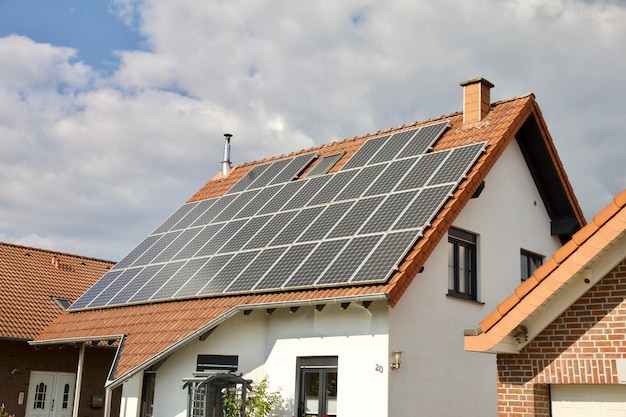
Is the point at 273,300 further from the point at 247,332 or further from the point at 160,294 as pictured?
the point at 160,294

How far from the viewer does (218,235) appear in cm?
1877

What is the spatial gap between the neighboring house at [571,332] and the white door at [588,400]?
11 millimetres

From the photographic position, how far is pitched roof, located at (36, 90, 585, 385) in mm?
13609

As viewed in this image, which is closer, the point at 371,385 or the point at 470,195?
the point at 371,385

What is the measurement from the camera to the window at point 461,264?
15.5 metres

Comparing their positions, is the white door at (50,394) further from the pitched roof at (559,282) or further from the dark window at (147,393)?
the pitched roof at (559,282)

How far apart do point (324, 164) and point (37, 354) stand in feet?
36.2

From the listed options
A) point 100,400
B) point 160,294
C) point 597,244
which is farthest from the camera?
point 100,400

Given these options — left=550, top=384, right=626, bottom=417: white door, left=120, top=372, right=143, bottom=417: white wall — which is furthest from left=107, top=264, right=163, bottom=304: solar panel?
left=550, top=384, right=626, bottom=417: white door

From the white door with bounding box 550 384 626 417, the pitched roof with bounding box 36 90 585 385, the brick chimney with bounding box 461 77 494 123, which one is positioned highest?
the brick chimney with bounding box 461 77 494 123

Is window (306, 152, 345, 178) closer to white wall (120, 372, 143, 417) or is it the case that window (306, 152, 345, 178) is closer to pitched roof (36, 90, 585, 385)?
pitched roof (36, 90, 585, 385)

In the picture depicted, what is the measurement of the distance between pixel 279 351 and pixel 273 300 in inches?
46.0

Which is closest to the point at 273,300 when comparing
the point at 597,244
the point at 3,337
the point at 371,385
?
the point at 371,385

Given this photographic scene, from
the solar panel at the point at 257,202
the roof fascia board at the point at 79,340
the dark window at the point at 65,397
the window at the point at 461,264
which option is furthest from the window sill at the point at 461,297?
the dark window at the point at 65,397
